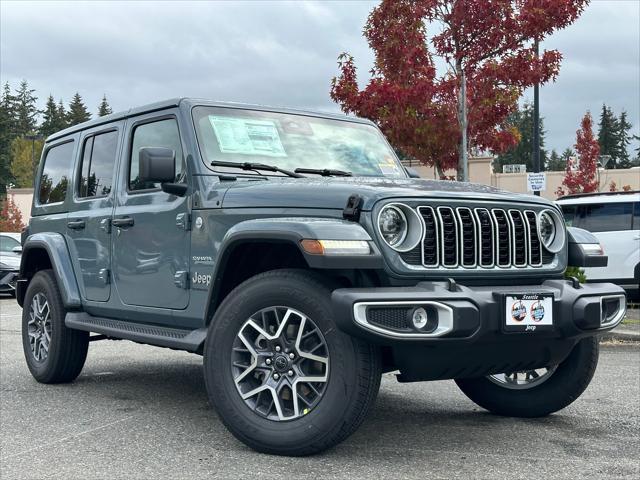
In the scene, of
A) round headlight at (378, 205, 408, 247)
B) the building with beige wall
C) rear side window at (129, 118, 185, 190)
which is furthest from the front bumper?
the building with beige wall

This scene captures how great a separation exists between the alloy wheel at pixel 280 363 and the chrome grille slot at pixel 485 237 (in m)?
0.96

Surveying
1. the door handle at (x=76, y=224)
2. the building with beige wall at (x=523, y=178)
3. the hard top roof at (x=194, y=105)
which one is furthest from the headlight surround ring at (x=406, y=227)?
the building with beige wall at (x=523, y=178)

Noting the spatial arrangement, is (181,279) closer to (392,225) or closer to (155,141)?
(155,141)

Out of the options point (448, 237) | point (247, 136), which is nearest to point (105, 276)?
point (247, 136)

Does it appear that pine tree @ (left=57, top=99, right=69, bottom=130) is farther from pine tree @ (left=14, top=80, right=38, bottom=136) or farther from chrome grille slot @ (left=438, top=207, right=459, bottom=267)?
chrome grille slot @ (left=438, top=207, right=459, bottom=267)

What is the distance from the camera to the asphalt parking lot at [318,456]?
4262 mm

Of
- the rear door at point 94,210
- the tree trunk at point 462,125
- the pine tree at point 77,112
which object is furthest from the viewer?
the pine tree at point 77,112

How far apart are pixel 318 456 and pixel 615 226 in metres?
11.3

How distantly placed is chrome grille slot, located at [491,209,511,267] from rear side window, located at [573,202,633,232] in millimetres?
10416

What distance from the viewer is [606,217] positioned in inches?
574

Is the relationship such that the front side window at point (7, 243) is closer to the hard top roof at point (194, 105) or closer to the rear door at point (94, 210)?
the rear door at point (94, 210)

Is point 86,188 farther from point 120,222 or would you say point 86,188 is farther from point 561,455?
point 561,455

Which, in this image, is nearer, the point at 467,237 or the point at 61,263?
the point at 467,237

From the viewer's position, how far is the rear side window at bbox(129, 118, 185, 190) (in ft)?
18.1
